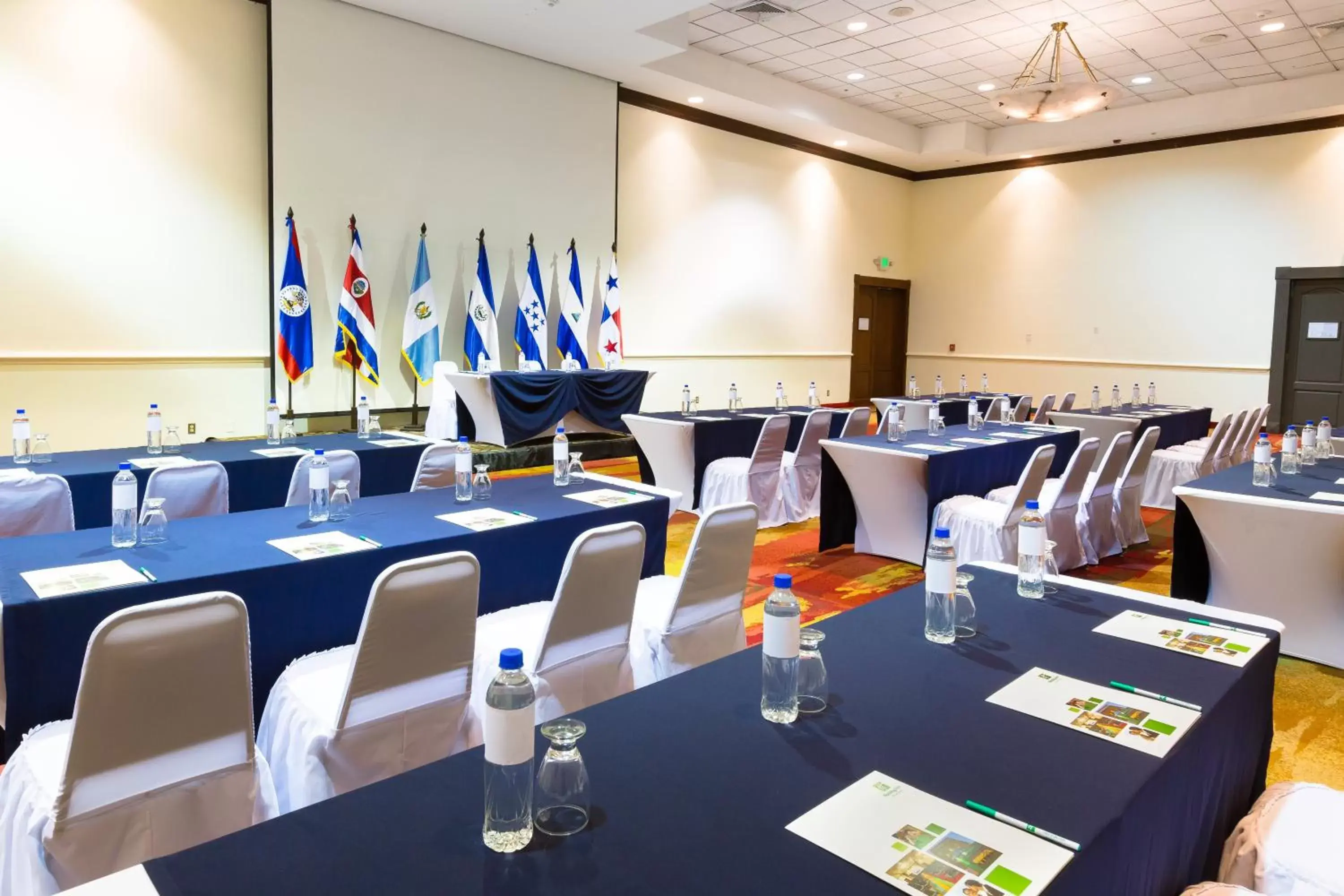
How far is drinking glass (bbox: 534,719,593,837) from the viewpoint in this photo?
1.37m

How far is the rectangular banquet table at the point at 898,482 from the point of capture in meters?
5.73

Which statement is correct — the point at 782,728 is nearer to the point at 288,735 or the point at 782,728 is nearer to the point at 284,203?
the point at 288,735

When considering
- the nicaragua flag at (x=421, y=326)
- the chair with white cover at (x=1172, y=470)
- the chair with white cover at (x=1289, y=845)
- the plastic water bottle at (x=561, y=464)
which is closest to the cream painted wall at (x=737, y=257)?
the nicaragua flag at (x=421, y=326)

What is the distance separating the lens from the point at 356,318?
355 inches

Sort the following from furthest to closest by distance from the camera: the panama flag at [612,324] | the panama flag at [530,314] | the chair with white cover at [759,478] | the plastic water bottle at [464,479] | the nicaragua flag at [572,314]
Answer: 1. the panama flag at [612,324]
2. the nicaragua flag at [572,314]
3. the panama flag at [530,314]
4. the chair with white cover at [759,478]
5. the plastic water bottle at [464,479]

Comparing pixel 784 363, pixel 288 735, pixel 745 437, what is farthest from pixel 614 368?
pixel 288 735

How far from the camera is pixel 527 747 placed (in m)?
1.32

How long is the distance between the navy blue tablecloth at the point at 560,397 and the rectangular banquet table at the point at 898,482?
4.07 metres

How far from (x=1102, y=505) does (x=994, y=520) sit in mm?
1404

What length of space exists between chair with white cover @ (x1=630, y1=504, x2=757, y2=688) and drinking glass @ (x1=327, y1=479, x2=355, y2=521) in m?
1.27

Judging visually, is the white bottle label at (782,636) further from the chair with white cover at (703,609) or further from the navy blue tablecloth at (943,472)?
the navy blue tablecloth at (943,472)

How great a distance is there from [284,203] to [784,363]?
825cm

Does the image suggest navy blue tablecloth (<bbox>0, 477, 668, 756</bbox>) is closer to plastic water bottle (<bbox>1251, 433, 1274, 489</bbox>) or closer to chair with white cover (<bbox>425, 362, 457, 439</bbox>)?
plastic water bottle (<bbox>1251, 433, 1274, 489</bbox>)

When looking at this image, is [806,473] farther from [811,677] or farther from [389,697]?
[811,677]
